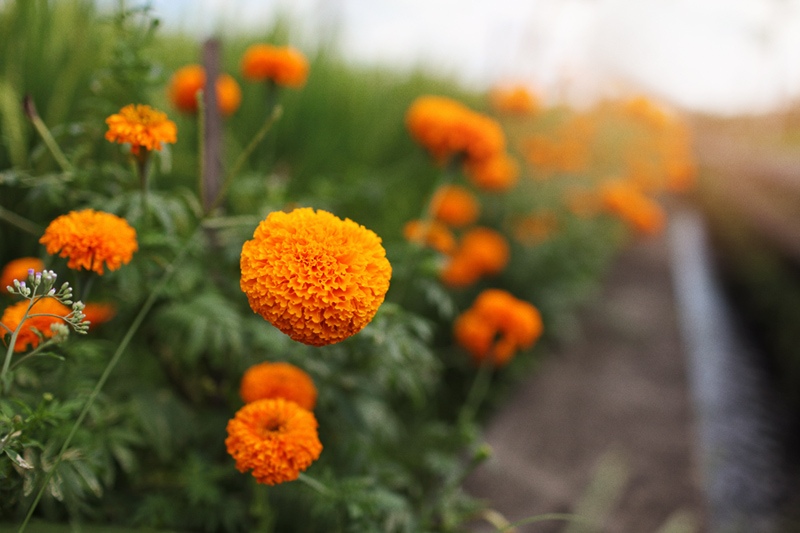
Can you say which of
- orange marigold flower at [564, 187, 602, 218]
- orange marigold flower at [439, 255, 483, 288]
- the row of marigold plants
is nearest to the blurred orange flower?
the row of marigold plants

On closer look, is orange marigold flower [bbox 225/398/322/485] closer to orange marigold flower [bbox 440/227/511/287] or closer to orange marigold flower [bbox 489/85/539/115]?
orange marigold flower [bbox 440/227/511/287]

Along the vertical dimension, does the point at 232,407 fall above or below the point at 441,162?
below

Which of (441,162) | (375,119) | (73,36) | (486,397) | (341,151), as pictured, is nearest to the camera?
(73,36)

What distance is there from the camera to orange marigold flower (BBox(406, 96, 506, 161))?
5.86 ft

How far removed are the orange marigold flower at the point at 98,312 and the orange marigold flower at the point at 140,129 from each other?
1.74 ft

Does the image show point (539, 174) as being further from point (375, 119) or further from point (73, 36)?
point (73, 36)

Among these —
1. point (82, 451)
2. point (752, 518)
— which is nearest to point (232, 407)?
point (82, 451)

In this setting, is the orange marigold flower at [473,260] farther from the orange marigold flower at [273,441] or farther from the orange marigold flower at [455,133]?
the orange marigold flower at [273,441]

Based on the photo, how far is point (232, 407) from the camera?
1.38 meters

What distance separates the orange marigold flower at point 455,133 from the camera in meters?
1.79

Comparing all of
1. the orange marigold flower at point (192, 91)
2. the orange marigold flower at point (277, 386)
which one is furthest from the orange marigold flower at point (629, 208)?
the orange marigold flower at point (277, 386)

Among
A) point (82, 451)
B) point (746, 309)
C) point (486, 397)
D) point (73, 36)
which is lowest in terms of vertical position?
point (486, 397)

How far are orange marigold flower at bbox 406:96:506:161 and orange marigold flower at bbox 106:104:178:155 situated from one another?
1.06 m

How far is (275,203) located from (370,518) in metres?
0.87
